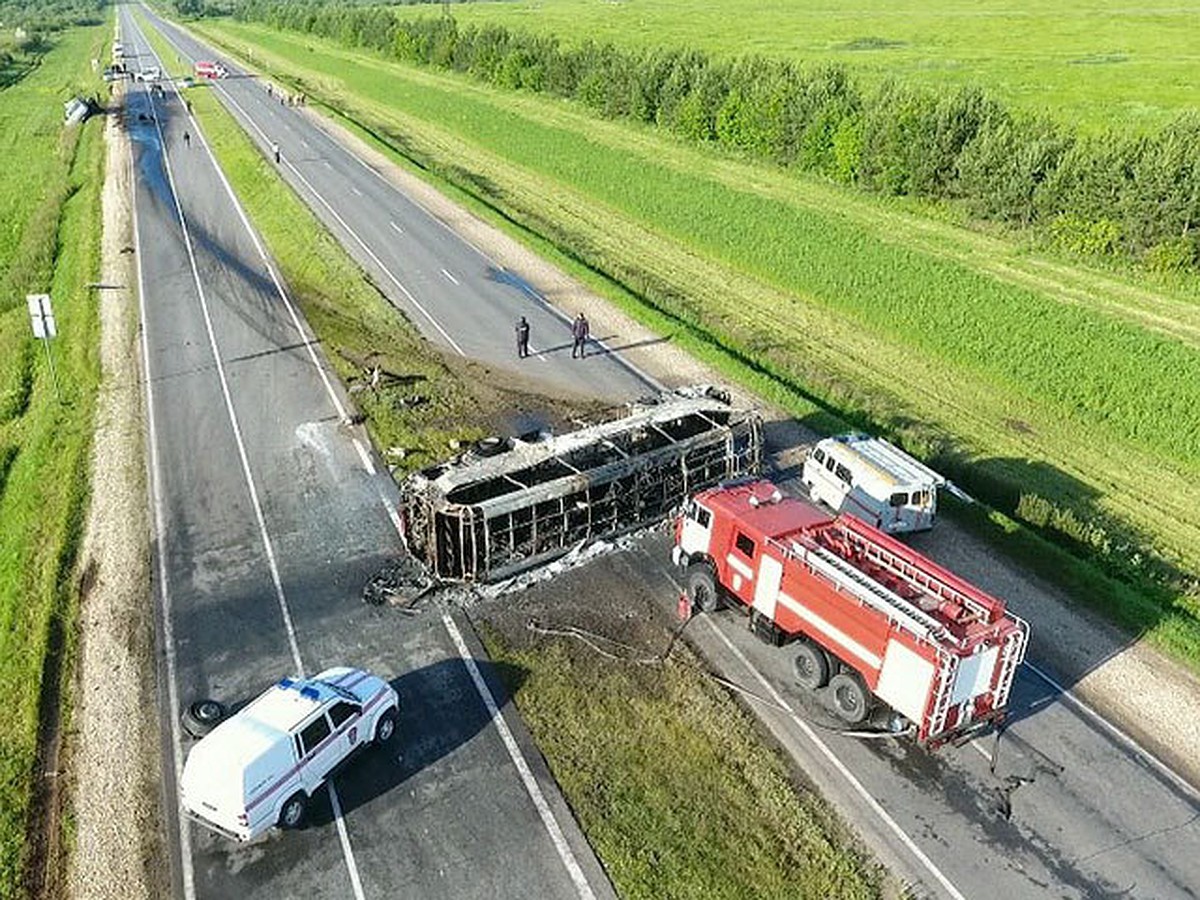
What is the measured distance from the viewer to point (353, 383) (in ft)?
114

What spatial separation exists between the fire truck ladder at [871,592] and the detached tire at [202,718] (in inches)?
472

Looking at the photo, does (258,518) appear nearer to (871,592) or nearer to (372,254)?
(871,592)

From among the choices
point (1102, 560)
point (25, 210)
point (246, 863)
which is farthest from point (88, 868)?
point (25, 210)

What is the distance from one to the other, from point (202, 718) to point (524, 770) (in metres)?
6.29

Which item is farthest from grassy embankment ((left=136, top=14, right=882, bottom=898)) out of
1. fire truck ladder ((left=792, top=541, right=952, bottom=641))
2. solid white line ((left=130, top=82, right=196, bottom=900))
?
solid white line ((left=130, top=82, right=196, bottom=900))

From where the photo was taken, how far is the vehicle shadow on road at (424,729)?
18000 millimetres

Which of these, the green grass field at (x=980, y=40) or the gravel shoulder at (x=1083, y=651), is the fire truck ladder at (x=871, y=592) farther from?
the green grass field at (x=980, y=40)

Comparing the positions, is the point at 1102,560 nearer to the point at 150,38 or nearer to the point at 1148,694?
the point at 1148,694

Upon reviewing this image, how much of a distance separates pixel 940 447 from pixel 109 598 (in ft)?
80.7

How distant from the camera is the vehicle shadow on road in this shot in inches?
709

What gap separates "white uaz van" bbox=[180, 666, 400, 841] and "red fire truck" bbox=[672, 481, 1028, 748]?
8289mm

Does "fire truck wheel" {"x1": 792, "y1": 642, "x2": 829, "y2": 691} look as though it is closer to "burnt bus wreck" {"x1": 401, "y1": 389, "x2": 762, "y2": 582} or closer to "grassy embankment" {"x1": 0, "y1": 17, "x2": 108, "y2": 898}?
"burnt bus wreck" {"x1": 401, "y1": 389, "x2": 762, "y2": 582}

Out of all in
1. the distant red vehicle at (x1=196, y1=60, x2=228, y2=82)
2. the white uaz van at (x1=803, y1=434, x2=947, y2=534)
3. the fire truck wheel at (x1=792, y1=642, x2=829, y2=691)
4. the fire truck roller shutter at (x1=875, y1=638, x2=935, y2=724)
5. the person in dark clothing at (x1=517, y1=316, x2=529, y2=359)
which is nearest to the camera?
the fire truck roller shutter at (x1=875, y1=638, x2=935, y2=724)

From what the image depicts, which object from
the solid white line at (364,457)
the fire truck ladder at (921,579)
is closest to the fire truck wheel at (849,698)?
the fire truck ladder at (921,579)
